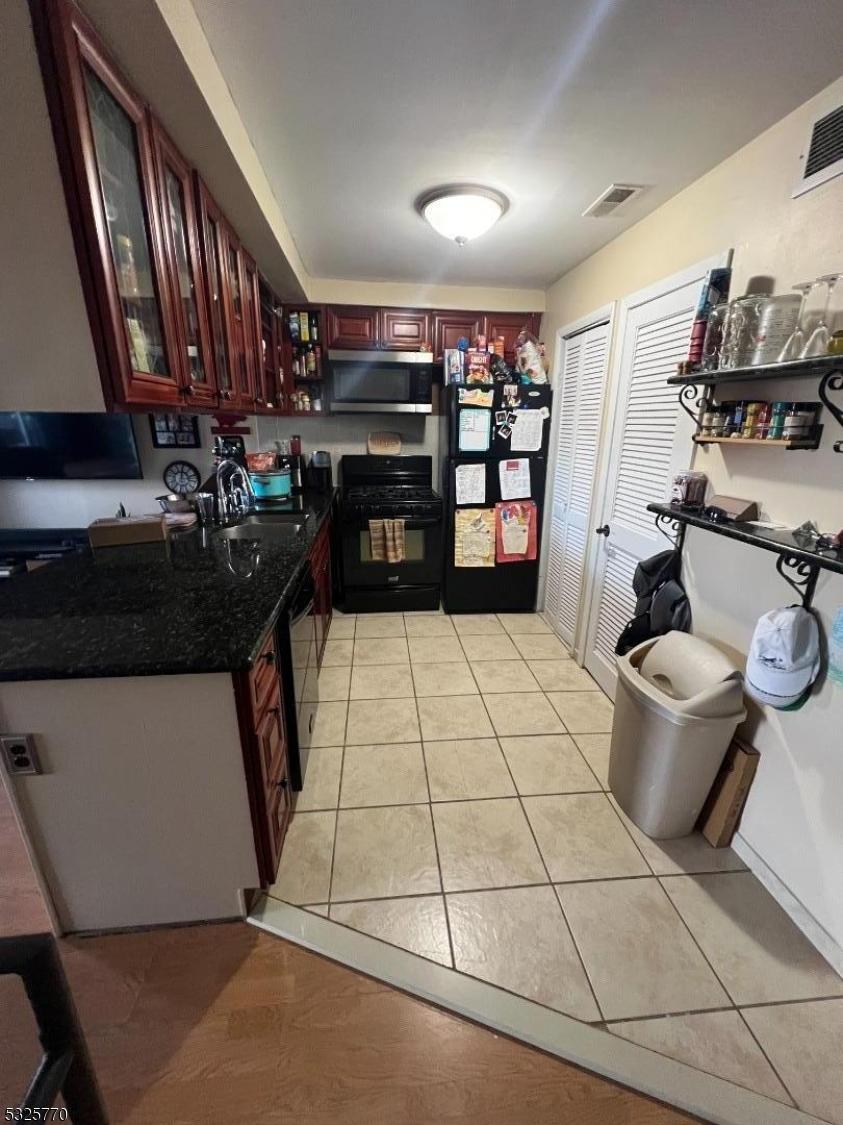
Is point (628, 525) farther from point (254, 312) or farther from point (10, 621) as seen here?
point (10, 621)

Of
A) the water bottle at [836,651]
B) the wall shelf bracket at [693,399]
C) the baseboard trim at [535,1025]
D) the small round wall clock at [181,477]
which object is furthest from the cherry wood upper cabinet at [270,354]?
the water bottle at [836,651]

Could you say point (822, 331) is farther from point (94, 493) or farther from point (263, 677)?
point (94, 493)

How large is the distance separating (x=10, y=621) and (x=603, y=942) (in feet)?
6.26

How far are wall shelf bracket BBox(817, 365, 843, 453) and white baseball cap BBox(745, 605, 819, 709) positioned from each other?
18.7 inches

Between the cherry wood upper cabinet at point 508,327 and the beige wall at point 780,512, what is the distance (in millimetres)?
1476

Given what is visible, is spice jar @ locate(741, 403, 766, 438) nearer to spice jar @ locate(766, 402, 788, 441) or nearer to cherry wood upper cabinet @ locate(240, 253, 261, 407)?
spice jar @ locate(766, 402, 788, 441)

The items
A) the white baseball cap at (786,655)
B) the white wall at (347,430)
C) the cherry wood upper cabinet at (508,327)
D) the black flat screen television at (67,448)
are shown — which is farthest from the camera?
the white wall at (347,430)

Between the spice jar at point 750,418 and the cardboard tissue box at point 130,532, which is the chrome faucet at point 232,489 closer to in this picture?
the cardboard tissue box at point 130,532

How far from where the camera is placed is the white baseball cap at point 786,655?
4.00ft

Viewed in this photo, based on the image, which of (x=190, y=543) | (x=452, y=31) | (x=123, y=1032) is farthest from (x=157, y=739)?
(x=452, y=31)

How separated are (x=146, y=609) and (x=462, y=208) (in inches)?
79.6

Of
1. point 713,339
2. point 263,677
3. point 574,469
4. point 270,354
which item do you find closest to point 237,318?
point 270,354

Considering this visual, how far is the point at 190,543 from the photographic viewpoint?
2029 millimetres

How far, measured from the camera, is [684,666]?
157 centimetres
